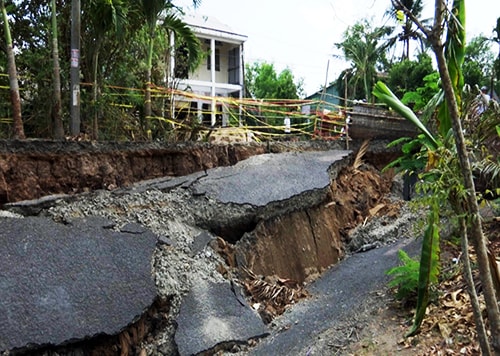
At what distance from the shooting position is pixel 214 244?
6445mm

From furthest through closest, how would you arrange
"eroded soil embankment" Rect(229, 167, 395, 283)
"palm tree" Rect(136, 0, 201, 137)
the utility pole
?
"palm tree" Rect(136, 0, 201, 137)
the utility pole
"eroded soil embankment" Rect(229, 167, 395, 283)

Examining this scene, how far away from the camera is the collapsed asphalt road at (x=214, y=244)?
4.98 meters

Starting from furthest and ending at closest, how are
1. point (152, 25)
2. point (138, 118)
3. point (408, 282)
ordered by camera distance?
point (138, 118)
point (152, 25)
point (408, 282)

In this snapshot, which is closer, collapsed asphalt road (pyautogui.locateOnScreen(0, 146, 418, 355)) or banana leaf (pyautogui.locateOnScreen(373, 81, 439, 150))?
banana leaf (pyautogui.locateOnScreen(373, 81, 439, 150))

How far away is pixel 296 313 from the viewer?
5.94 meters

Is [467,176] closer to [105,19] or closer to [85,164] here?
[85,164]

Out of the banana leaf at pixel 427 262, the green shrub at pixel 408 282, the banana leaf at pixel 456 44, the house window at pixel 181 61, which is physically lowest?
the green shrub at pixel 408 282

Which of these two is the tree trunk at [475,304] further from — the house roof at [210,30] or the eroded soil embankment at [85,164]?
the house roof at [210,30]

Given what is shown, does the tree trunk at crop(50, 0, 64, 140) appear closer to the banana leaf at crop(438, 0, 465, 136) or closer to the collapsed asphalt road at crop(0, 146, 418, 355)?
→ the collapsed asphalt road at crop(0, 146, 418, 355)

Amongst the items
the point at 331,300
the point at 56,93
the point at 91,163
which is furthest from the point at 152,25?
the point at 331,300

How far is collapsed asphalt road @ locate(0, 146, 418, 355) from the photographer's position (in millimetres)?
4977

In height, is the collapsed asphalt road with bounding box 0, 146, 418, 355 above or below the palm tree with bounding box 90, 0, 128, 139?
below

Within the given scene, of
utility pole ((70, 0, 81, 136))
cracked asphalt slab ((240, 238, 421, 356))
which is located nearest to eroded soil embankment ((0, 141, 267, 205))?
utility pole ((70, 0, 81, 136))

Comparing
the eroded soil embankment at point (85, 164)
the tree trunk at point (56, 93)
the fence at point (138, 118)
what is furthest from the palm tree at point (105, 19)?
the eroded soil embankment at point (85, 164)
